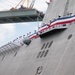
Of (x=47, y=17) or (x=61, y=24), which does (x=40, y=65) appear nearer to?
(x=61, y=24)

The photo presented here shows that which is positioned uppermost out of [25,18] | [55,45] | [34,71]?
[55,45]

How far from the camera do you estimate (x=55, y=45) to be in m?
21.0

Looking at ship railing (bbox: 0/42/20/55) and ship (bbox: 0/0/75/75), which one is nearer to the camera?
ship (bbox: 0/0/75/75)

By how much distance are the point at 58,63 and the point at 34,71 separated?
411 centimetres

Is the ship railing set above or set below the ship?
below

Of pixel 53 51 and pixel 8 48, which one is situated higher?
pixel 53 51

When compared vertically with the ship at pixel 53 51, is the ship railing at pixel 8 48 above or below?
below

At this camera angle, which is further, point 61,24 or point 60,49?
point 61,24

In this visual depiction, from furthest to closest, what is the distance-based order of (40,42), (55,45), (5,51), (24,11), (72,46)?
(24,11) < (5,51) < (40,42) < (55,45) < (72,46)

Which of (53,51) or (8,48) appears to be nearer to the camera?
(53,51)

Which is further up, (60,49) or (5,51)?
(60,49)

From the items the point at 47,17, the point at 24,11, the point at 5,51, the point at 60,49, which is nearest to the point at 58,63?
the point at 60,49

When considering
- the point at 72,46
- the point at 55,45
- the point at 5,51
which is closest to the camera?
the point at 72,46

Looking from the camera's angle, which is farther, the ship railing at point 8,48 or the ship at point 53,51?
the ship railing at point 8,48
